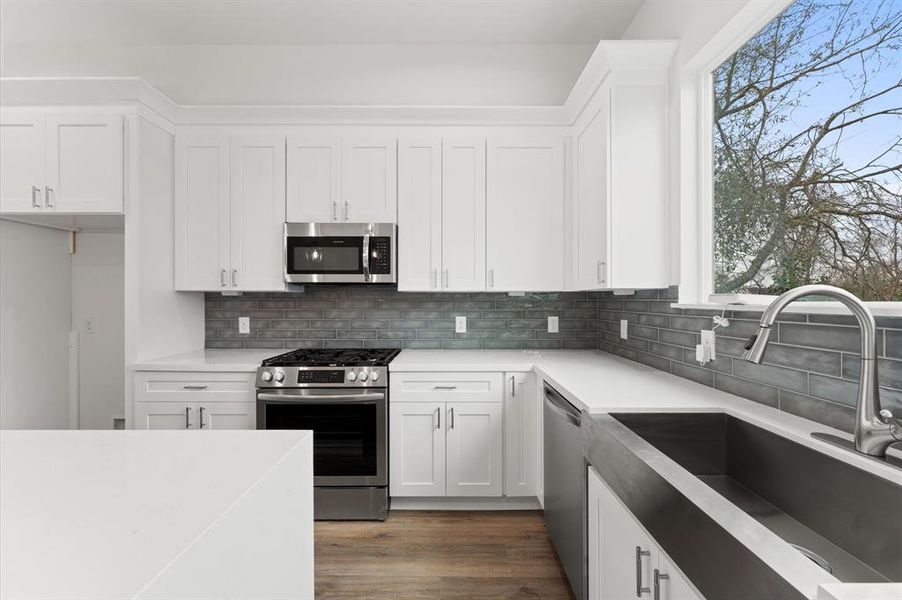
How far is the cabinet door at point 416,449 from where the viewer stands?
268 centimetres

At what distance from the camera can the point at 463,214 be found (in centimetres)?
299

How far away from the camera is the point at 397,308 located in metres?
3.31

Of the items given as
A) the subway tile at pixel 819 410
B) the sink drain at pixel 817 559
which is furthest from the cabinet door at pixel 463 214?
the sink drain at pixel 817 559

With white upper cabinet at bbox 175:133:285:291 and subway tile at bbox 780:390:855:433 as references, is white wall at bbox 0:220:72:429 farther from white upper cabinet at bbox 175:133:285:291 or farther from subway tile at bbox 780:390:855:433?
subway tile at bbox 780:390:855:433

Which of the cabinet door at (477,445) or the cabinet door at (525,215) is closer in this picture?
the cabinet door at (477,445)

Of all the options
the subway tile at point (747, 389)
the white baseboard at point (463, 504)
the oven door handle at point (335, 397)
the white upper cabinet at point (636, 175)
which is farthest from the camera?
the white baseboard at point (463, 504)

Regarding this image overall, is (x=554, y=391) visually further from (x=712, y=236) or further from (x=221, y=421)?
(x=221, y=421)

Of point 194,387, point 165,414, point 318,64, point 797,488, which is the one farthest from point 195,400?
point 797,488

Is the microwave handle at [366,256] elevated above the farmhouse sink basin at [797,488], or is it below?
above

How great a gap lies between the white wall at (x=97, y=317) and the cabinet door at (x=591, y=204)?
9.74ft

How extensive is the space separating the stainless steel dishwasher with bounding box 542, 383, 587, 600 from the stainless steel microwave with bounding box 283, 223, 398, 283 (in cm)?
128

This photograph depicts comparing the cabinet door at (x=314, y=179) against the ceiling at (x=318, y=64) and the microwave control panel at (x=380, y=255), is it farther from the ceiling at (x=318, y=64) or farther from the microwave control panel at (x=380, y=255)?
the ceiling at (x=318, y=64)

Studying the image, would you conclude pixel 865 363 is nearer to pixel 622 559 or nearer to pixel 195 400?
pixel 622 559

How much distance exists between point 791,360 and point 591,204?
4.20ft
